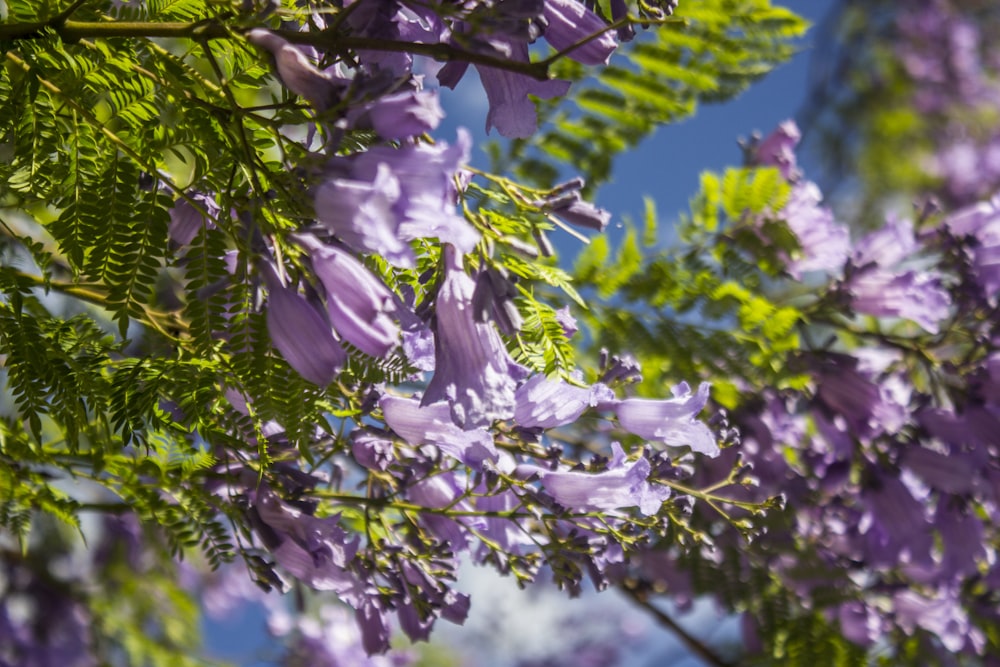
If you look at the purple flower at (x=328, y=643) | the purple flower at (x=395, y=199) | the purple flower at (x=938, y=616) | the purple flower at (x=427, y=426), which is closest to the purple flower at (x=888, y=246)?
the purple flower at (x=938, y=616)

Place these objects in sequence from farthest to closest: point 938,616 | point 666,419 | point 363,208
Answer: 1. point 938,616
2. point 666,419
3. point 363,208

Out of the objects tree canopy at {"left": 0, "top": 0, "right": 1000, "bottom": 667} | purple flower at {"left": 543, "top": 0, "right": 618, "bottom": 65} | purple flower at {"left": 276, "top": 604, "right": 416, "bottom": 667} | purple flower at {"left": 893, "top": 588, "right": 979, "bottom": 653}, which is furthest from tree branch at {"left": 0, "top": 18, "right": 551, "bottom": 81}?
purple flower at {"left": 276, "top": 604, "right": 416, "bottom": 667}

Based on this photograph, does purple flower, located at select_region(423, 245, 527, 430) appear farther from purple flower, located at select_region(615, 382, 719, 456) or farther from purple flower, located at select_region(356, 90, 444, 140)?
purple flower, located at select_region(615, 382, 719, 456)

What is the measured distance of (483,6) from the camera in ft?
2.91

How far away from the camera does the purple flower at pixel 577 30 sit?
108 centimetres

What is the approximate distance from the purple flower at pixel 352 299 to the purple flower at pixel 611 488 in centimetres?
40

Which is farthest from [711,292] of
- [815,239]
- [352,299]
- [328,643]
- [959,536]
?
[328,643]

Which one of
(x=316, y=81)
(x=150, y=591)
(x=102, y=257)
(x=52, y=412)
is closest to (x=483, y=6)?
(x=316, y=81)

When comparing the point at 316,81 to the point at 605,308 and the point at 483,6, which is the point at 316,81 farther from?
the point at 605,308

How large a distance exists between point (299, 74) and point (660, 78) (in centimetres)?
151

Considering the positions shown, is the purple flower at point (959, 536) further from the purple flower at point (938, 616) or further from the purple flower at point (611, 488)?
the purple flower at point (611, 488)

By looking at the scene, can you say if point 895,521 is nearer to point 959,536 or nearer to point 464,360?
point 959,536

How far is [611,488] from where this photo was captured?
1.25m

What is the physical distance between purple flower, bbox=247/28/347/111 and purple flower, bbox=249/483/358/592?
54 cm
